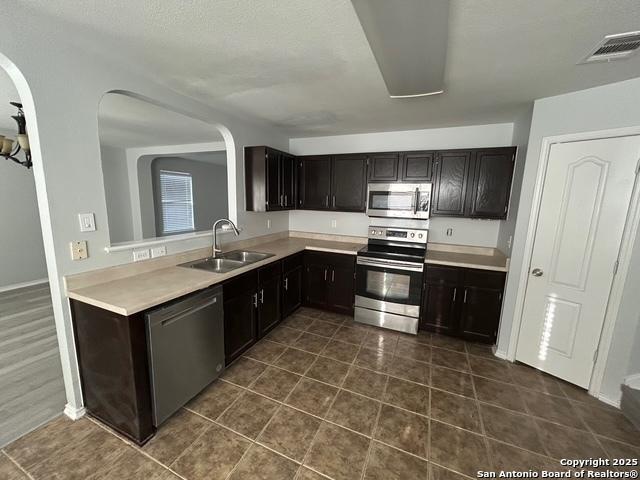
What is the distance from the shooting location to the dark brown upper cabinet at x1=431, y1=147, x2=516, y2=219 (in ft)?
9.46

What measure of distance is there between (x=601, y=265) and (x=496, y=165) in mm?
1333

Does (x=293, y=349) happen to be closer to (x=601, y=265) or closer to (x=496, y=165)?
(x=601, y=265)

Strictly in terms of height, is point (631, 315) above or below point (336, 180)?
below

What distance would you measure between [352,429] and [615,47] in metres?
2.91

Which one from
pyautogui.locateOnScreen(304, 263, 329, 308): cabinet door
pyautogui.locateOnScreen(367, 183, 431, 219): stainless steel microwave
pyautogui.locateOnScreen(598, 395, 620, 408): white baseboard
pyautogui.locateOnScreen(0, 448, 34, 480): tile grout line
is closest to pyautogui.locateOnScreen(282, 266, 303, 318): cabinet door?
pyautogui.locateOnScreen(304, 263, 329, 308): cabinet door

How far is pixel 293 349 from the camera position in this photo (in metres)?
2.75

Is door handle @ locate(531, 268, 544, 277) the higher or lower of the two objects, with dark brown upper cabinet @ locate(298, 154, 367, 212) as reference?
lower

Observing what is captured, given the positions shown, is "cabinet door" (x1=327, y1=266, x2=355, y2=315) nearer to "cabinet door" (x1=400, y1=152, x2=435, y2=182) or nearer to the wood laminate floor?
"cabinet door" (x1=400, y1=152, x2=435, y2=182)

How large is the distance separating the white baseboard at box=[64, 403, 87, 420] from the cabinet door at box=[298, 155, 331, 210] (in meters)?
3.02

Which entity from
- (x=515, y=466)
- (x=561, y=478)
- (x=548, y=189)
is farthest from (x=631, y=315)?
(x=515, y=466)

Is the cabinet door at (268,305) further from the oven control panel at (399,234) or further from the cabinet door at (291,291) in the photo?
the oven control panel at (399,234)

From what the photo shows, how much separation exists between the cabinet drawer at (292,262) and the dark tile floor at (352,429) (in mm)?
1019

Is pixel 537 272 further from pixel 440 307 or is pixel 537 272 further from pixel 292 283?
pixel 292 283

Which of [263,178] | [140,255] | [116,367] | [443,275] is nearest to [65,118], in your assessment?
[140,255]
